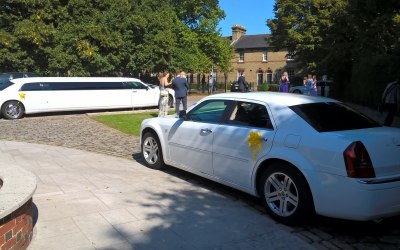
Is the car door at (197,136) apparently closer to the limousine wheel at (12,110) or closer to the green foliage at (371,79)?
the limousine wheel at (12,110)

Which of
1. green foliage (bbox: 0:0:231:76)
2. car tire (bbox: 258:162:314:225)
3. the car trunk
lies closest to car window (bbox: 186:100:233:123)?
car tire (bbox: 258:162:314:225)

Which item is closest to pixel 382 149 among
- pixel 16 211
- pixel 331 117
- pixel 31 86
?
pixel 331 117

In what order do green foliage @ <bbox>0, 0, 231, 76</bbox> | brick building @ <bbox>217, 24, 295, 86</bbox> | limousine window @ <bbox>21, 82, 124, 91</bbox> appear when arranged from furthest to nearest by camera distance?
1. brick building @ <bbox>217, 24, 295, 86</bbox>
2. green foliage @ <bbox>0, 0, 231, 76</bbox>
3. limousine window @ <bbox>21, 82, 124, 91</bbox>

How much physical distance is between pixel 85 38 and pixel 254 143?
70.5 ft

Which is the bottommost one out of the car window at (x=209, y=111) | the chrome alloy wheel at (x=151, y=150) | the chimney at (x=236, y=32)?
the chrome alloy wheel at (x=151, y=150)

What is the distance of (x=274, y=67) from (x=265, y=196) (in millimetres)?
56708

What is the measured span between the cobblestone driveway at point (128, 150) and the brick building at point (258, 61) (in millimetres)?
46211

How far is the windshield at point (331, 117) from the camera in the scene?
4.82 m

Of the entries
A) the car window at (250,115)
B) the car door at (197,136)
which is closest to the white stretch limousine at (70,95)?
the car door at (197,136)

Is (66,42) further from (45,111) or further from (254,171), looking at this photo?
(254,171)

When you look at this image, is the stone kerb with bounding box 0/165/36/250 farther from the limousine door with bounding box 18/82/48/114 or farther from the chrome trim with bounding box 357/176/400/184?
the limousine door with bounding box 18/82/48/114

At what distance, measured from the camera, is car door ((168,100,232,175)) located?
5.98m

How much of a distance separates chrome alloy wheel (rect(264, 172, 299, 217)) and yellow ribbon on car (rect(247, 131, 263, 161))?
0.37m

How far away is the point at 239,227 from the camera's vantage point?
4688 millimetres
